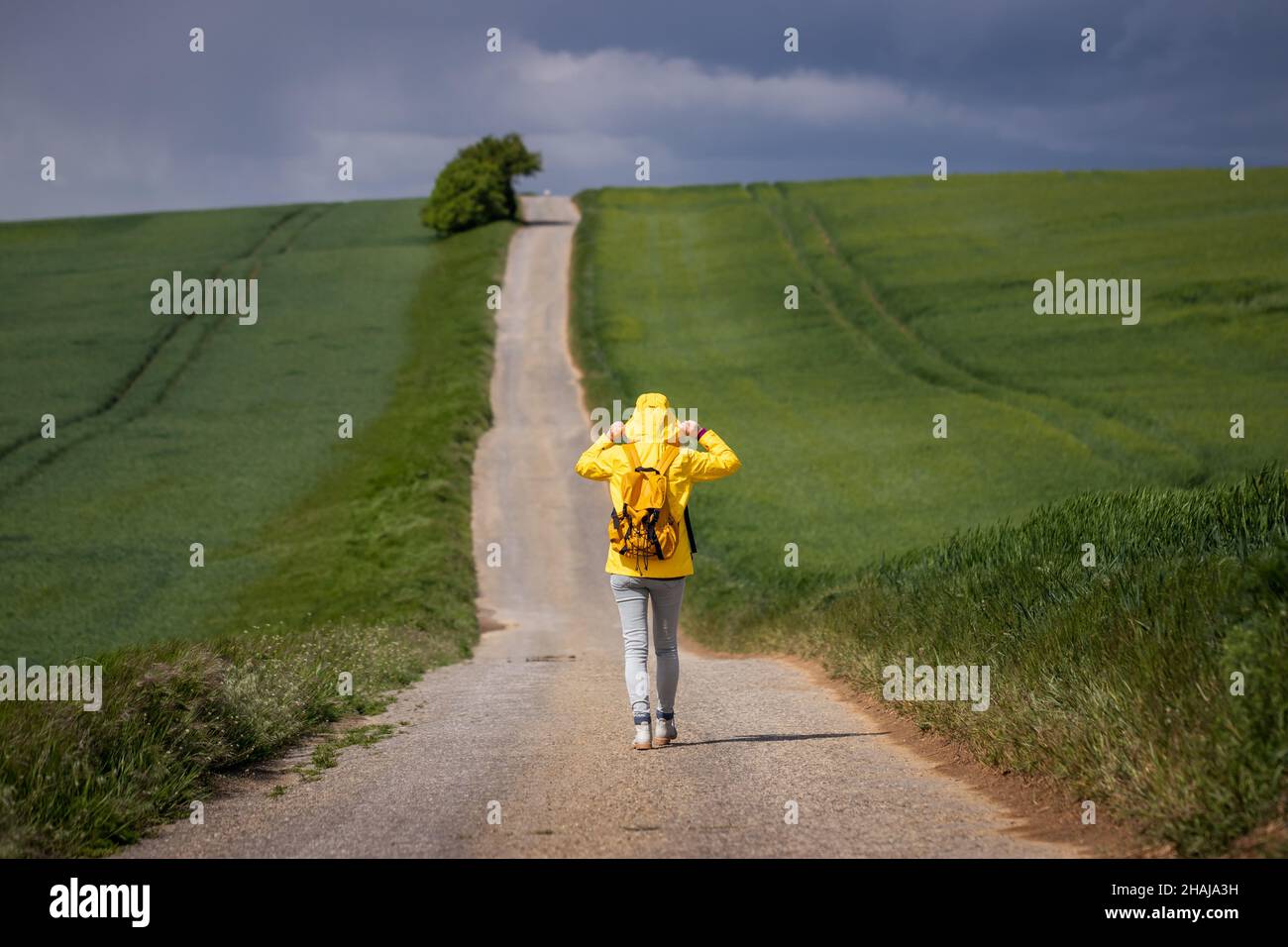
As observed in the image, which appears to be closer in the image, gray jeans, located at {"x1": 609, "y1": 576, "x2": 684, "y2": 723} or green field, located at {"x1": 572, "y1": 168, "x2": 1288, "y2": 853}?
green field, located at {"x1": 572, "y1": 168, "x2": 1288, "y2": 853}

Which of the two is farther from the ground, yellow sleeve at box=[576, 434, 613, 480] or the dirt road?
yellow sleeve at box=[576, 434, 613, 480]

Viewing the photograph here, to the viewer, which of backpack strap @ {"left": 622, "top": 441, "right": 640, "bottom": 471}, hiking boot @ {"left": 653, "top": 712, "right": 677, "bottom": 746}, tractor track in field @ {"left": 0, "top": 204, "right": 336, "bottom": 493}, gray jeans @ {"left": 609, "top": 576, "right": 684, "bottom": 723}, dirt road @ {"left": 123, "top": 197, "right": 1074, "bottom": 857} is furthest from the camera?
tractor track in field @ {"left": 0, "top": 204, "right": 336, "bottom": 493}

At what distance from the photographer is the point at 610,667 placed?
60.7 ft

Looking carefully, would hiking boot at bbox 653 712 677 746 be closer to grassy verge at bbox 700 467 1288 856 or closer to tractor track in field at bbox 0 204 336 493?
grassy verge at bbox 700 467 1288 856

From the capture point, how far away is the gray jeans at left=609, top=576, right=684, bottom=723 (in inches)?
389

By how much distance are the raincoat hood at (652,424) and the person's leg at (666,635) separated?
1.16 meters

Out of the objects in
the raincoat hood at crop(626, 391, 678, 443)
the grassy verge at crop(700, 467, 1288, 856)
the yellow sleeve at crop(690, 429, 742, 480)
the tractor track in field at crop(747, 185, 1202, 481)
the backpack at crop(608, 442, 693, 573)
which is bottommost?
the grassy verge at crop(700, 467, 1288, 856)

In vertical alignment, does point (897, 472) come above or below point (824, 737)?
above

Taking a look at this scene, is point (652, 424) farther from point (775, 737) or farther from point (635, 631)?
point (775, 737)

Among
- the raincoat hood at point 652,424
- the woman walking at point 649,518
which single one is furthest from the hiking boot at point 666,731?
the raincoat hood at point 652,424

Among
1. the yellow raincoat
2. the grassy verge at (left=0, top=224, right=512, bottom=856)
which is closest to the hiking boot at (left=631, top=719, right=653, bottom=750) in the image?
the yellow raincoat

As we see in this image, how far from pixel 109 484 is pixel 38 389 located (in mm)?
14253

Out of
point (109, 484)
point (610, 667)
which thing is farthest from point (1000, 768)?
point (109, 484)
